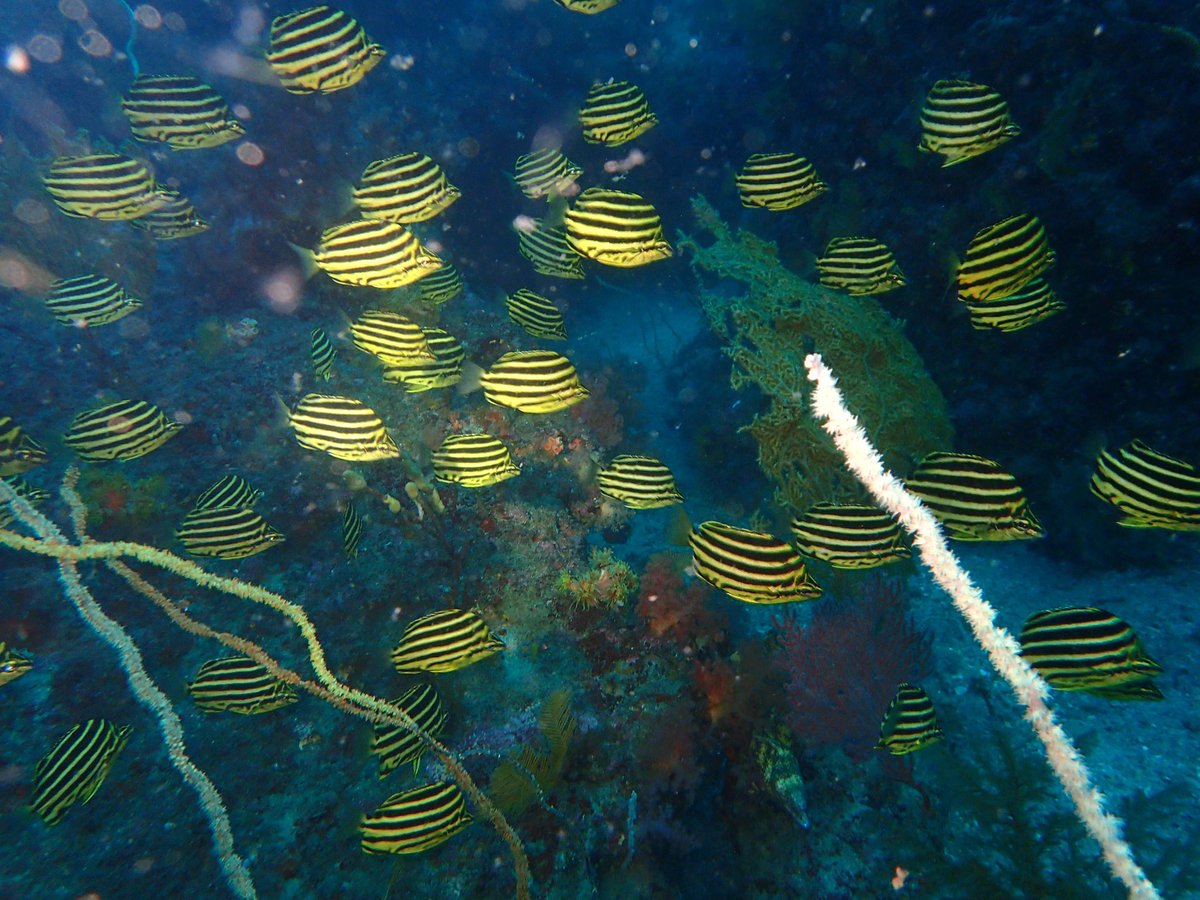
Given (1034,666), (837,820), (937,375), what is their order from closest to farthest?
(1034,666), (837,820), (937,375)

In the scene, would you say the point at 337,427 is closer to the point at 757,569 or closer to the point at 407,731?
the point at 407,731

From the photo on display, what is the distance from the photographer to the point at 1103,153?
5.48m

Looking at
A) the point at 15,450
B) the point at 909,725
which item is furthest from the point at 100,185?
the point at 909,725

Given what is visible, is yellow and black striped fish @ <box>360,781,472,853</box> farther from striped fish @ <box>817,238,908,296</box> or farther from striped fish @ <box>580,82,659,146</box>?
striped fish @ <box>580,82,659,146</box>

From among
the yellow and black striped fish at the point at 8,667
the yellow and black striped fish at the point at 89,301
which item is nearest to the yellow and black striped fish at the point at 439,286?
the yellow and black striped fish at the point at 89,301

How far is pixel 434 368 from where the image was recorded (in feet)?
19.0

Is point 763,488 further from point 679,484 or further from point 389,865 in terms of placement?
point 389,865

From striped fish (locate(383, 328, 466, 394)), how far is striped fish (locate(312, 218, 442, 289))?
101 centimetres

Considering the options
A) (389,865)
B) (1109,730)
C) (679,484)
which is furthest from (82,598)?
(679,484)

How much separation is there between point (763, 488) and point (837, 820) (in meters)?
4.85

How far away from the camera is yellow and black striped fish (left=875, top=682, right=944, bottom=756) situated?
3.73 m

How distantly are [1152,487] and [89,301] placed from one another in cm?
942

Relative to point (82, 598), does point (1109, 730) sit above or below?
below

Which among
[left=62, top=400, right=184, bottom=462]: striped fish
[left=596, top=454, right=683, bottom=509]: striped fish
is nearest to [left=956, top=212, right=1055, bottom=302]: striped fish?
[left=596, top=454, right=683, bottom=509]: striped fish
